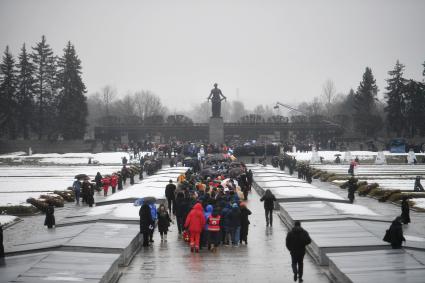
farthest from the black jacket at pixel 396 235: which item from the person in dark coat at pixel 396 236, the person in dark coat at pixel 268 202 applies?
the person in dark coat at pixel 268 202

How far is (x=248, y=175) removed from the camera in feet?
130

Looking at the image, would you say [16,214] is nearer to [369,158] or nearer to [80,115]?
[369,158]

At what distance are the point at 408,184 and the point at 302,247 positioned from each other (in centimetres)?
3030

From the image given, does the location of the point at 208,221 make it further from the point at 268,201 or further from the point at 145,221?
the point at 268,201

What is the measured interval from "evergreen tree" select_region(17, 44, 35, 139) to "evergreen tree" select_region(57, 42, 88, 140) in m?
3.97

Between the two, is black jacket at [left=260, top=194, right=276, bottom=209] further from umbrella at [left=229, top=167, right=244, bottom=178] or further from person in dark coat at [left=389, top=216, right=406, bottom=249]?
umbrella at [left=229, top=167, right=244, bottom=178]

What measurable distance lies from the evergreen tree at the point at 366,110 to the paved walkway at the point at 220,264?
88.6m

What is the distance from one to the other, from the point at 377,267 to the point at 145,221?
7478mm

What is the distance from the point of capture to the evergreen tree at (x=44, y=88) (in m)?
102

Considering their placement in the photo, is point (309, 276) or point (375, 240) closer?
point (309, 276)

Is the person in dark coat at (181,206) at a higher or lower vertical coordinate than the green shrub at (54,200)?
higher

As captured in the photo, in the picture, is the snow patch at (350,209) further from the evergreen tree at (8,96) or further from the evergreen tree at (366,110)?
the evergreen tree at (366,110)

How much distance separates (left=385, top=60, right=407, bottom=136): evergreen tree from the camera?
103312 millimetres

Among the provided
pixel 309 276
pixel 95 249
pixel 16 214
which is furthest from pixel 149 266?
pixel 16 214
